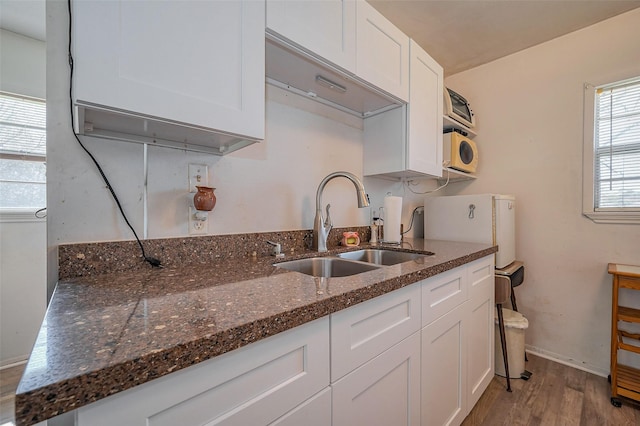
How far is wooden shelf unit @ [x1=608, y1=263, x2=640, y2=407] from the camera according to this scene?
154 centimetres

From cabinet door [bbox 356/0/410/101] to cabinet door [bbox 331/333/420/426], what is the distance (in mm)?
1203

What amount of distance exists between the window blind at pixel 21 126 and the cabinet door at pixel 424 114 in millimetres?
2417

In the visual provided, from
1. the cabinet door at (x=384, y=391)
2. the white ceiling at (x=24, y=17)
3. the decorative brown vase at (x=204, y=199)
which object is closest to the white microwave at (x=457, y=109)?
the cabinet door at (x=384, y=391)

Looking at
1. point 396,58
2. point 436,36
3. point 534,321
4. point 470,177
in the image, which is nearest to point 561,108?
point 470,177

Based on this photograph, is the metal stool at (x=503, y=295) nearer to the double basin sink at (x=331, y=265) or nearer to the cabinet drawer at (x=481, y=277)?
the cabinet drawer at (x=481, y=277)

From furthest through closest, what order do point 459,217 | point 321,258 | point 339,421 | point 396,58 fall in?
point 459,217 < point 396,58 < point 321,258 < point 339,421

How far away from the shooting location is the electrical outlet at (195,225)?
1.06 meters

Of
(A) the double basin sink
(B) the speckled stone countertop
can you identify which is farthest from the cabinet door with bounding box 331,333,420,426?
(A) the double basin sink

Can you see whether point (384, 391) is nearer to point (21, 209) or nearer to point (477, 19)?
point (477, 19)

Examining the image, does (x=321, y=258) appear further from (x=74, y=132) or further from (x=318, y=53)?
(x=74, y=132)

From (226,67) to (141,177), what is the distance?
1.61ft

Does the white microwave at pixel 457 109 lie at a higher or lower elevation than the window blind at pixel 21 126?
higher

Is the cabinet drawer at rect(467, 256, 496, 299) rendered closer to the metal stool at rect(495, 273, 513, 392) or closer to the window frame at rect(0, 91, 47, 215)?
the metal stool at rect(495, 273, 513, 392)

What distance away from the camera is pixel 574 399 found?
1623 mm
